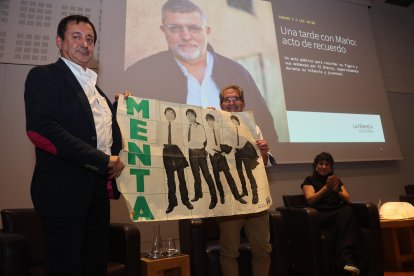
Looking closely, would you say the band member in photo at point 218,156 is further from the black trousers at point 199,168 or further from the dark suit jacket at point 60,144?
the dark suit jacket at point 60,144

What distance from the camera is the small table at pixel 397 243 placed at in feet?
9.31

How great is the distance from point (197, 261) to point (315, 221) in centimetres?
96

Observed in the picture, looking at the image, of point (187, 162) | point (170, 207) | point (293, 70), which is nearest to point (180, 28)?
point (293, 70)

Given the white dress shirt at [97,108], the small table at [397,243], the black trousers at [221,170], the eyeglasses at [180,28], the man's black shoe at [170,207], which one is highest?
the eyeglasses at [180,28]

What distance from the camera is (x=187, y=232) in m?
2.19

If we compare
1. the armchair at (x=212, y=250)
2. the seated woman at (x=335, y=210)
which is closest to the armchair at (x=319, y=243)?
the seated woman at (x=335, y=210)

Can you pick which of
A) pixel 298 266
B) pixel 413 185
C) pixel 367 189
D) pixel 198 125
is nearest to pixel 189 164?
pixel 198 125

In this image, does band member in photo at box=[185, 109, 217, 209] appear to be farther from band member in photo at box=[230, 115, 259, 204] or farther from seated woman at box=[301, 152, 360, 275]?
seated woman at box=[301, 152, 360, 275]

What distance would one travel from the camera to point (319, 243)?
2344 millimetres

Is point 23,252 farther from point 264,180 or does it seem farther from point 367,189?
point 367,189

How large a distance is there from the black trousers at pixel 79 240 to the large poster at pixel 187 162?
0.12 meters

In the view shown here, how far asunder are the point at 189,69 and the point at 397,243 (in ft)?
8.56

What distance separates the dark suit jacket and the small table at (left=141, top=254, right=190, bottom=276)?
1080 millimetres

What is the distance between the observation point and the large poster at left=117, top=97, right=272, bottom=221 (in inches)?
54.2
